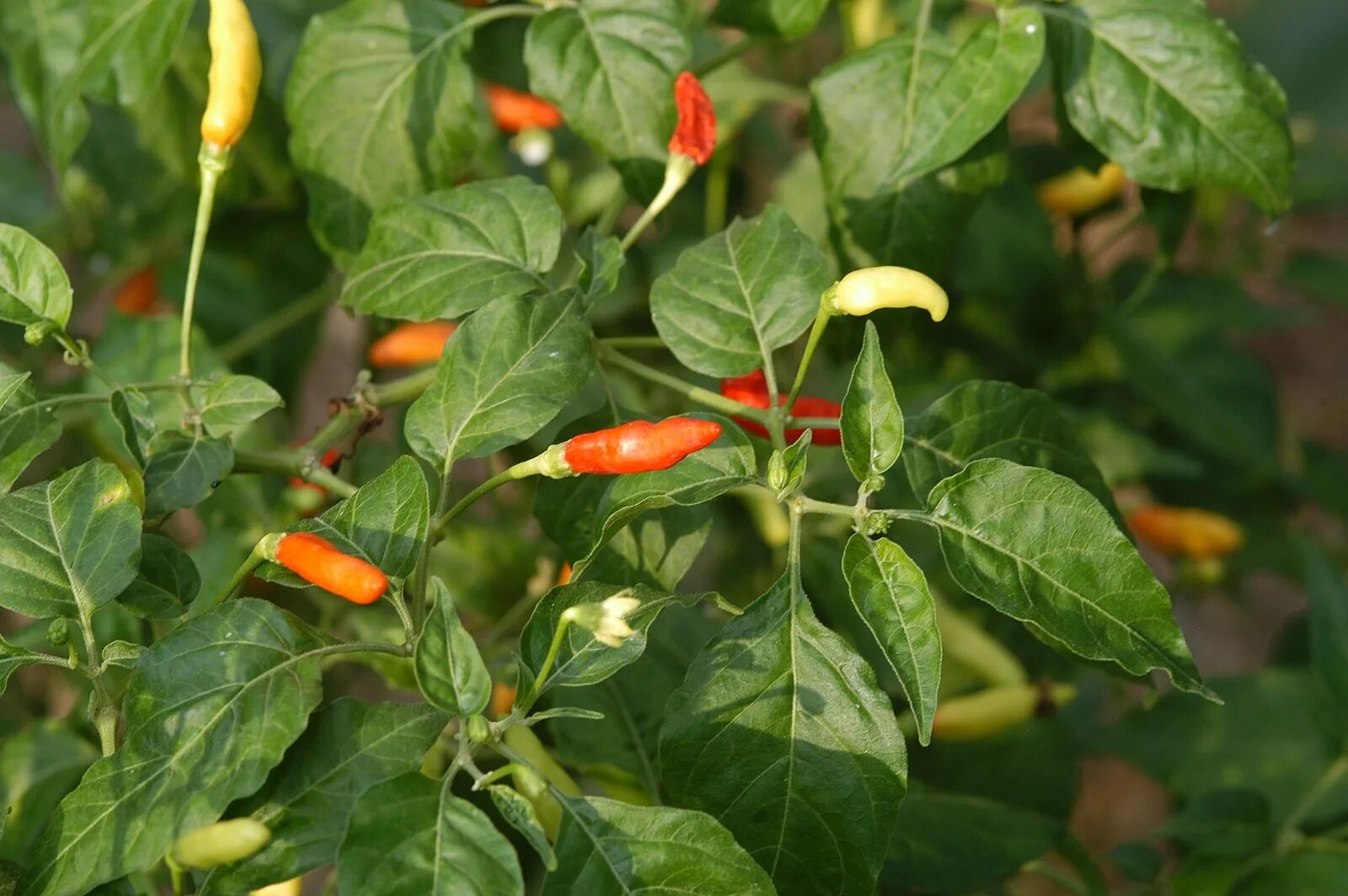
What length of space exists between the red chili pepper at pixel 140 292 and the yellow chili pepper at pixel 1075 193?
1.04 meters

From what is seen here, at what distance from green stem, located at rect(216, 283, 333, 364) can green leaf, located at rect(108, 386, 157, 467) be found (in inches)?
22.0

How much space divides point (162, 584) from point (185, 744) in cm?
14

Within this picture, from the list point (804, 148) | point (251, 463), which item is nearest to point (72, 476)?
point (251, 463)

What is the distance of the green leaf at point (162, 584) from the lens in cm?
78

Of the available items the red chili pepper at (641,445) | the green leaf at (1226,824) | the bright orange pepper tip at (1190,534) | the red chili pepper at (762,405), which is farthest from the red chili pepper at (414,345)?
the bright orange pepper tip at (1190,534)

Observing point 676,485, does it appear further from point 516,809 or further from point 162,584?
point 162,584

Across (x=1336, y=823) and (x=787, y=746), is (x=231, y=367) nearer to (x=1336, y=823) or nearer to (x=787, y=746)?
(x=787, y=746)

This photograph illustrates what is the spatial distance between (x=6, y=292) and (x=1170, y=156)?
0.80 meters

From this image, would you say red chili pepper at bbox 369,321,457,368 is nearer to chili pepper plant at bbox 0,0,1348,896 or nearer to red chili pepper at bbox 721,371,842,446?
chili pepper plant at bbox 0,0,1348,896

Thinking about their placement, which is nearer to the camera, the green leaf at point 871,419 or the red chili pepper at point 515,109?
the green leaf at point 871,419

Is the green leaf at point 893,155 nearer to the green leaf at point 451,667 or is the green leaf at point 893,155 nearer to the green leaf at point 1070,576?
the green leaf at point 1070,576

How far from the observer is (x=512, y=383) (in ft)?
2.57

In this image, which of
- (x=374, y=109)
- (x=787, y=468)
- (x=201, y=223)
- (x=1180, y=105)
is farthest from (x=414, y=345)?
(x=1180, y=105)

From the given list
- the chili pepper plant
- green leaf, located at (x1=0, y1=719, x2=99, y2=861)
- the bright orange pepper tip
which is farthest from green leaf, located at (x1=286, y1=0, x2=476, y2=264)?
the bright orange pepper tip
